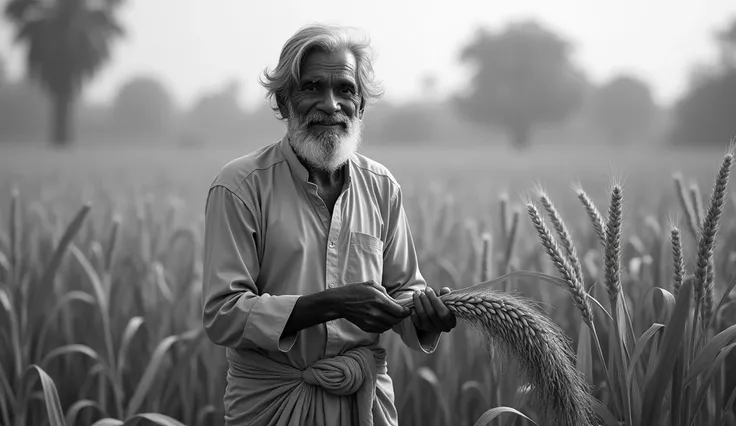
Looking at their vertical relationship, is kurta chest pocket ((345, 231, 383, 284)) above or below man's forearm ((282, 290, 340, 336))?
above

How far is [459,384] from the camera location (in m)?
3.21

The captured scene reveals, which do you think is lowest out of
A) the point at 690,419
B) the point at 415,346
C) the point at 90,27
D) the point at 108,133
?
the point at 690,419

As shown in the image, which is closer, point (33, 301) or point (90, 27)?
point (33, 301)

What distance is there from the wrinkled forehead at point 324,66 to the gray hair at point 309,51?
0.5 inches

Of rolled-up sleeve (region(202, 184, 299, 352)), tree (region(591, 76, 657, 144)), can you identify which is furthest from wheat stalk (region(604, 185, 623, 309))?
tree (region(591, 76, 657, 144))

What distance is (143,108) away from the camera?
62.1 meters

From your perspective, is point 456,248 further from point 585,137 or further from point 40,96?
point 585,137

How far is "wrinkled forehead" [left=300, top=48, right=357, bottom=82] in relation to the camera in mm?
1825

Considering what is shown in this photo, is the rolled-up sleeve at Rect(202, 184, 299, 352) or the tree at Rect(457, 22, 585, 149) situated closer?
the rolled-up sleeve at Rect(202, 184, 299, 352)

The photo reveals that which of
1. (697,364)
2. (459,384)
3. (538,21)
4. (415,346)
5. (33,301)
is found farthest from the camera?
(538,21)

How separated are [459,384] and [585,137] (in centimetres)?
7267

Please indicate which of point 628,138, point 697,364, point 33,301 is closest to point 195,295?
point 33,301

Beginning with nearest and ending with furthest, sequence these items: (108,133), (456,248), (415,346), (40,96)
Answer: (415,346), (456,248), (40,96), (108,133)

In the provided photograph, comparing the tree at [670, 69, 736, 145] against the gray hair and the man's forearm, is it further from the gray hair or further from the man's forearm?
the man's forearm
